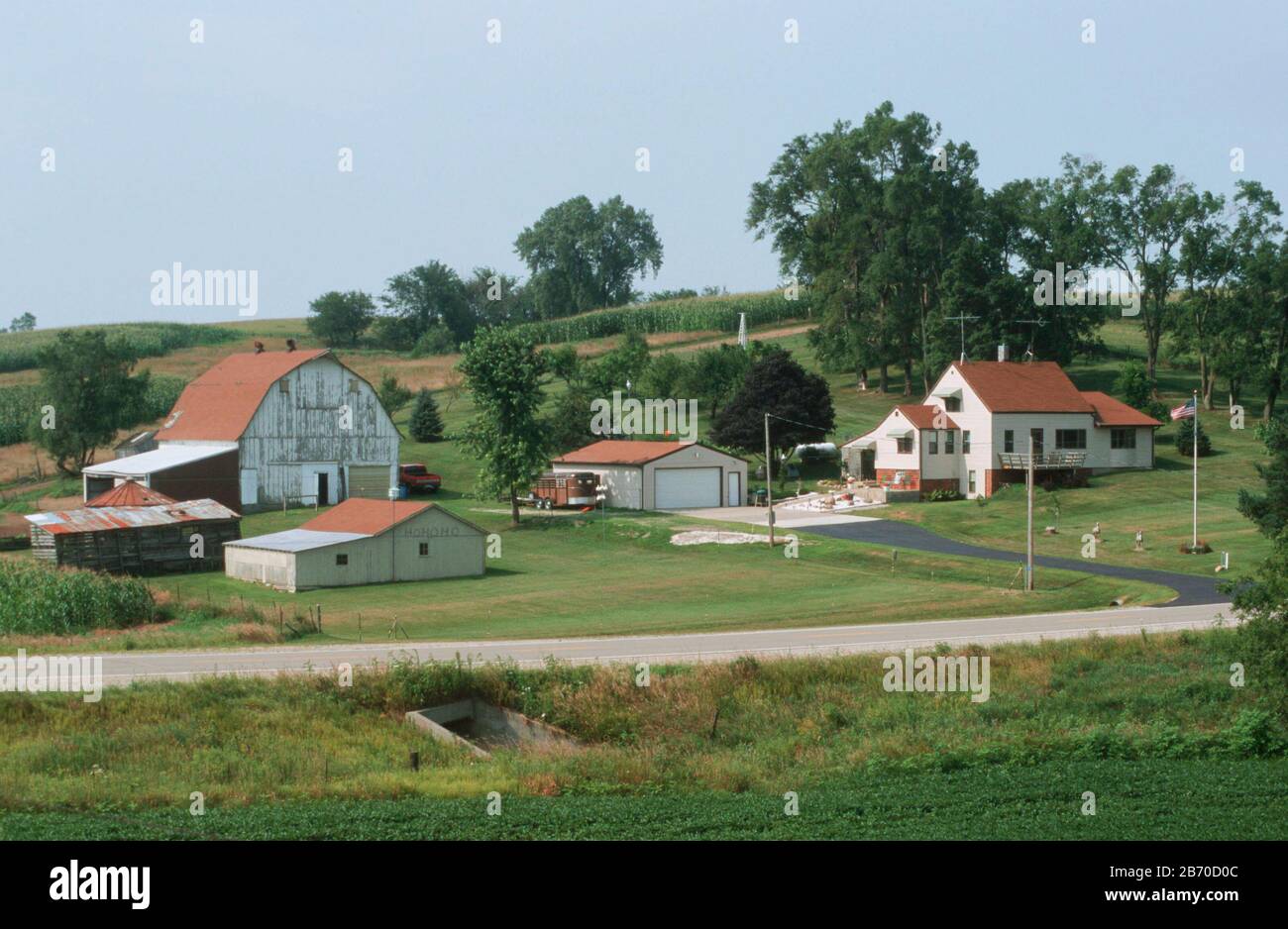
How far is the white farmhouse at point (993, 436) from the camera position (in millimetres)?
67688

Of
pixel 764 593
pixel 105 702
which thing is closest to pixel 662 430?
pixel 764 593

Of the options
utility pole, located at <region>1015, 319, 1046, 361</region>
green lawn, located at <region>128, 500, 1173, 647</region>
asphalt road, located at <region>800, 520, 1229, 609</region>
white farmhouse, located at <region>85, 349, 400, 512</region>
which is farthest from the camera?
utility pole, located at <region>1015, 319, 1046, 361</region>

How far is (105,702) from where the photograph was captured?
24.1m

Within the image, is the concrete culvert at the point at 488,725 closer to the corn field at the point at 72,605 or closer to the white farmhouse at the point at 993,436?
the corn field at the point at 72,605

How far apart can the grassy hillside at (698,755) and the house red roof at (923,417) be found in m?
36.6

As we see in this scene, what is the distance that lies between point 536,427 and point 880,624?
3270 centimetres

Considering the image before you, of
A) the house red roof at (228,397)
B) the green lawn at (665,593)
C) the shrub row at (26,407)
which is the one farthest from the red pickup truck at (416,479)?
the green lawn at (665,593)

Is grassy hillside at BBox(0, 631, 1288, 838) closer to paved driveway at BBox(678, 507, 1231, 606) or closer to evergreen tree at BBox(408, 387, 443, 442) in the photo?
paved driveway at BBox(678, 507, 1231, 606)

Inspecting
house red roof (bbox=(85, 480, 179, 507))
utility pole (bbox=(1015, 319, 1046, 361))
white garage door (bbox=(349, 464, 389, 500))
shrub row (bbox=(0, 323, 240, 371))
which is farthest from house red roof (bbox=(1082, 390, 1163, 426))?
shrub row (bbox=(0, 323, 240, 371))

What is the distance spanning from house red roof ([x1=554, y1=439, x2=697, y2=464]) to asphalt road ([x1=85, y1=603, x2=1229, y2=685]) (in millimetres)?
31740

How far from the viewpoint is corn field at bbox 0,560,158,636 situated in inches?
1422

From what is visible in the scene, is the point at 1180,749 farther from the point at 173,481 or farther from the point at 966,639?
the point at 173,481

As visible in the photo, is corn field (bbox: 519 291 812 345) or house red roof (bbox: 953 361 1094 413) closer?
house red roof (bbox: 953 361 1094 413)

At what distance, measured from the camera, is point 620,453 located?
70.8m
